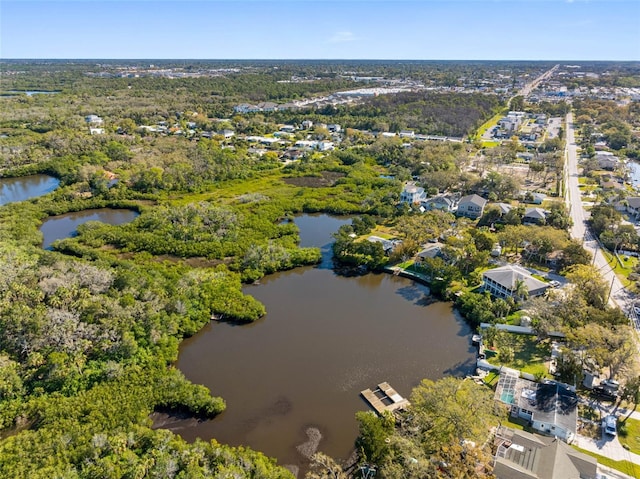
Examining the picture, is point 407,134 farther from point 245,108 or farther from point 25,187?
point 25,187

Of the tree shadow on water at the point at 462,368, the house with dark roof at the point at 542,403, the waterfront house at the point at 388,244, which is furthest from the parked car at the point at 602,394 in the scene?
the waterfront house at the point at 388,244

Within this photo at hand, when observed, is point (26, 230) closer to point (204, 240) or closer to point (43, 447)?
point (204, 240)

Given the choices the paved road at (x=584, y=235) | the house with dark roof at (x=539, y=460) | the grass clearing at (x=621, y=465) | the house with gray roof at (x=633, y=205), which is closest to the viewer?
the house with dark roof at (x=539, y=460)

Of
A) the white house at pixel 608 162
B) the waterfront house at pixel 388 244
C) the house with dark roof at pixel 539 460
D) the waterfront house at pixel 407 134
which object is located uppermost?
the waterfront house at pixel 407 134

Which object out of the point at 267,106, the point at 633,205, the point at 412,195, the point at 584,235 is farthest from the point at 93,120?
the point at 633,205

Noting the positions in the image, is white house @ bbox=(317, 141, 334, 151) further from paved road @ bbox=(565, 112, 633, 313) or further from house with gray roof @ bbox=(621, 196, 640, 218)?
house with gray roof @ bbox=(621, 196, 640, 218)

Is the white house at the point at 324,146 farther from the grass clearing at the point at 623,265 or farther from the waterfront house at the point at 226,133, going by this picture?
the grass clearing at the point at 623,265

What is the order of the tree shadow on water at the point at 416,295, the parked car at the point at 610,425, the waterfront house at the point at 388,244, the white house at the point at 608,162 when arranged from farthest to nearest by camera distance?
the white house at the point at 608,162, the waterfront house at the point at 388,244, the tree shadow on water at the point at 416,295, the parked car at the point at 610,425
